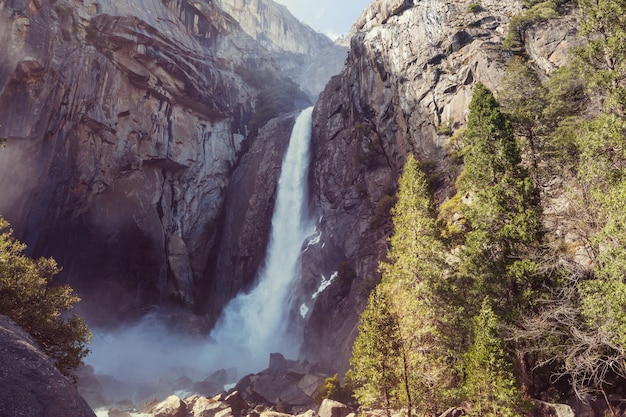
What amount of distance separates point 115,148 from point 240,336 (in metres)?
27.0

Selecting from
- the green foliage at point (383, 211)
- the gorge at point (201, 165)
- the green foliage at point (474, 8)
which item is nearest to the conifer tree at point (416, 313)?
the gorge at point (201, 165)

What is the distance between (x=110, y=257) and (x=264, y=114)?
119 ft

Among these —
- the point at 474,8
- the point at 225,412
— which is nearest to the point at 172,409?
the point at 225,412

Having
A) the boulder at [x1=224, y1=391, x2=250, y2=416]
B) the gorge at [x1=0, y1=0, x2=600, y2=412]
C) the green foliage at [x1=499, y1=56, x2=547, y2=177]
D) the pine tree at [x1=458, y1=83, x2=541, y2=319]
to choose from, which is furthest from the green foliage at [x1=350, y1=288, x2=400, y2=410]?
the gorge at [x1=0, y1=0, x2=600, y2=412]

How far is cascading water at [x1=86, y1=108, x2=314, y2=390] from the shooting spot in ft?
137

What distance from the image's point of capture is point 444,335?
16812 millimetres

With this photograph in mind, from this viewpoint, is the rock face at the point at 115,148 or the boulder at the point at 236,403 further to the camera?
the rock face at the point at 115,148

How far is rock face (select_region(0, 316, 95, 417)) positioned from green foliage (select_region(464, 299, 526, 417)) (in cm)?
1281

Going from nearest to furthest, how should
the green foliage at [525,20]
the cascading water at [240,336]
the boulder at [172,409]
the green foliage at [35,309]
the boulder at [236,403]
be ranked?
the green foliage at [35,309], the boulder at [172,409], the boulder at [236,403], the green foliage at [525,20], the cascading water at [240,336]

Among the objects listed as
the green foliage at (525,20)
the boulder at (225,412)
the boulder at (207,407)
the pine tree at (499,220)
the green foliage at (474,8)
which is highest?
the green foliage at (474,8)

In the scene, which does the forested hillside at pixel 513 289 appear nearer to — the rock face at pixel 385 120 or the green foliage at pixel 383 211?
the rock face at pixel 385 120

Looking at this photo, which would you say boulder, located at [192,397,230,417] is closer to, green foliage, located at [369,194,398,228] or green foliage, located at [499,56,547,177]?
green foliage, located at [369,194,398,228]

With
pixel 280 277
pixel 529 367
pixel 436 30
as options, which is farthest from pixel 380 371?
pixel 436 30

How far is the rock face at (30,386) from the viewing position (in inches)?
413
